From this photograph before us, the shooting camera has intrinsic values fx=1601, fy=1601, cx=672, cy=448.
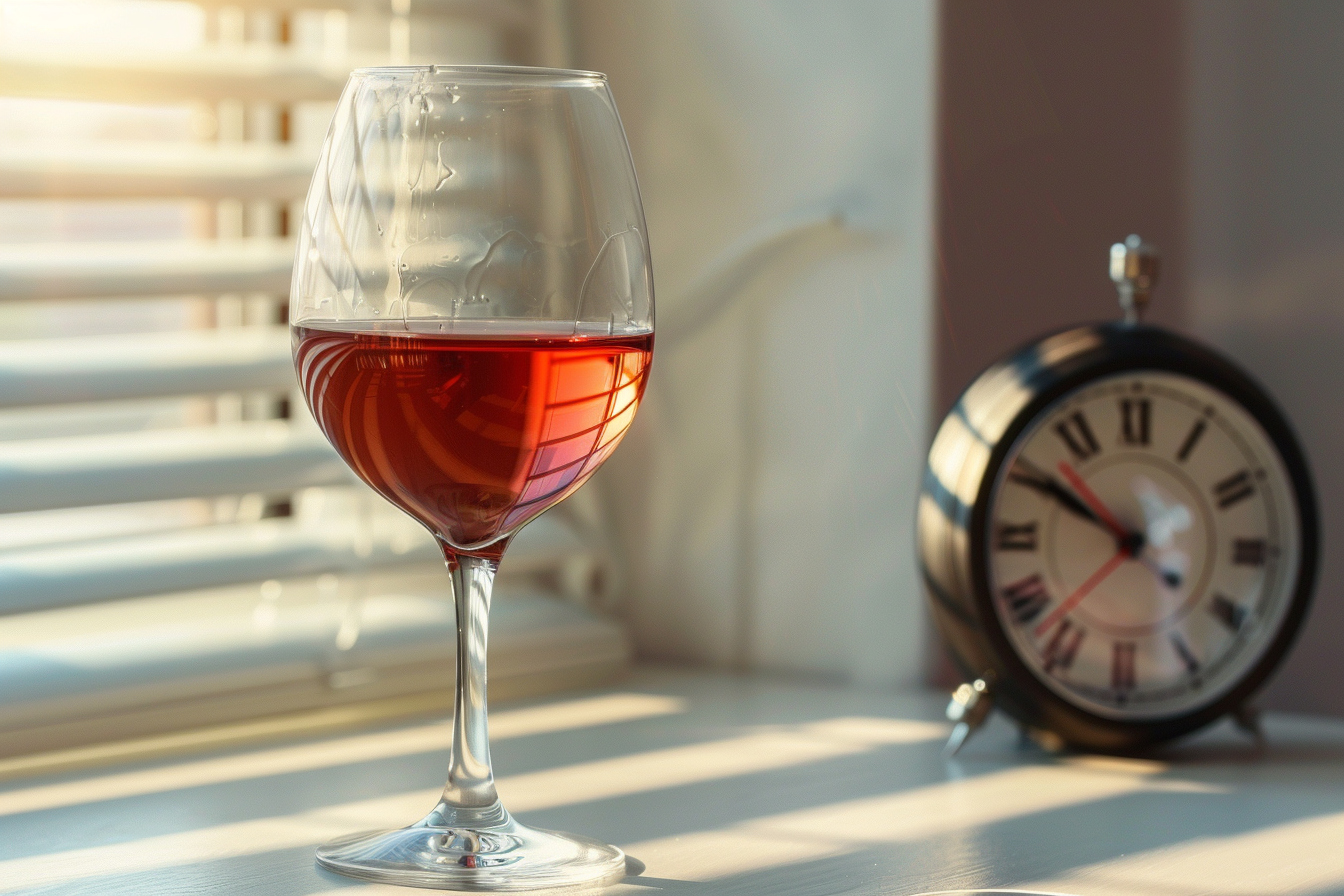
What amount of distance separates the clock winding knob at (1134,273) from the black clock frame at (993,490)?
0.02 metres

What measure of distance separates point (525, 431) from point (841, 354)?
0.64 meters

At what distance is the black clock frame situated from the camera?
1033 mm

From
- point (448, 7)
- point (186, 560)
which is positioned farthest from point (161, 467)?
point (448, 7)

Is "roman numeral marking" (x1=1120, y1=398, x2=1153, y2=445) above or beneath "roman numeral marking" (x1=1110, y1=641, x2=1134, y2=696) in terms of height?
above

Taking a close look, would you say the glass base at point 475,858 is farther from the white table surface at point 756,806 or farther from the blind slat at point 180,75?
the blind slat at point 180,75

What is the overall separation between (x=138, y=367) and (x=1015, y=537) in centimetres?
63

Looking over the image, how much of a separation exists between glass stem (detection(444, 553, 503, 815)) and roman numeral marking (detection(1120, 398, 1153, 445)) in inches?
19.3

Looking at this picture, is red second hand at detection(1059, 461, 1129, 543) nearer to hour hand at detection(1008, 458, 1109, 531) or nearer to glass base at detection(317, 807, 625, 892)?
hour hand at detection(1008, 458, 1109, 531)

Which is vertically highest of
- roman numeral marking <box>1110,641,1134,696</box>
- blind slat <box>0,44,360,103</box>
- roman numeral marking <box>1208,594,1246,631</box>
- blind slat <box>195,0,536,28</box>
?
blind slat <box>195,0,536,28</box>

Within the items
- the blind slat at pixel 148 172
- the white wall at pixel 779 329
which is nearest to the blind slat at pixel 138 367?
the blind slat at pixel 148 172

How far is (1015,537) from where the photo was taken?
1053 millimetres

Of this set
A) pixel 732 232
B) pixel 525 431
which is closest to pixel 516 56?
pixel 732 232

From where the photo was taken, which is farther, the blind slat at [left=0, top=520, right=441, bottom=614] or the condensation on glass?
the blind slat at [left=0, top=520, right=441, bottom=614]

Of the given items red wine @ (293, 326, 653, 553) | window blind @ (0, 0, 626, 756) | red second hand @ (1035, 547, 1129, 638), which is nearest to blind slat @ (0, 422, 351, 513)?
window blind @ (0, 0, 626, 756)
